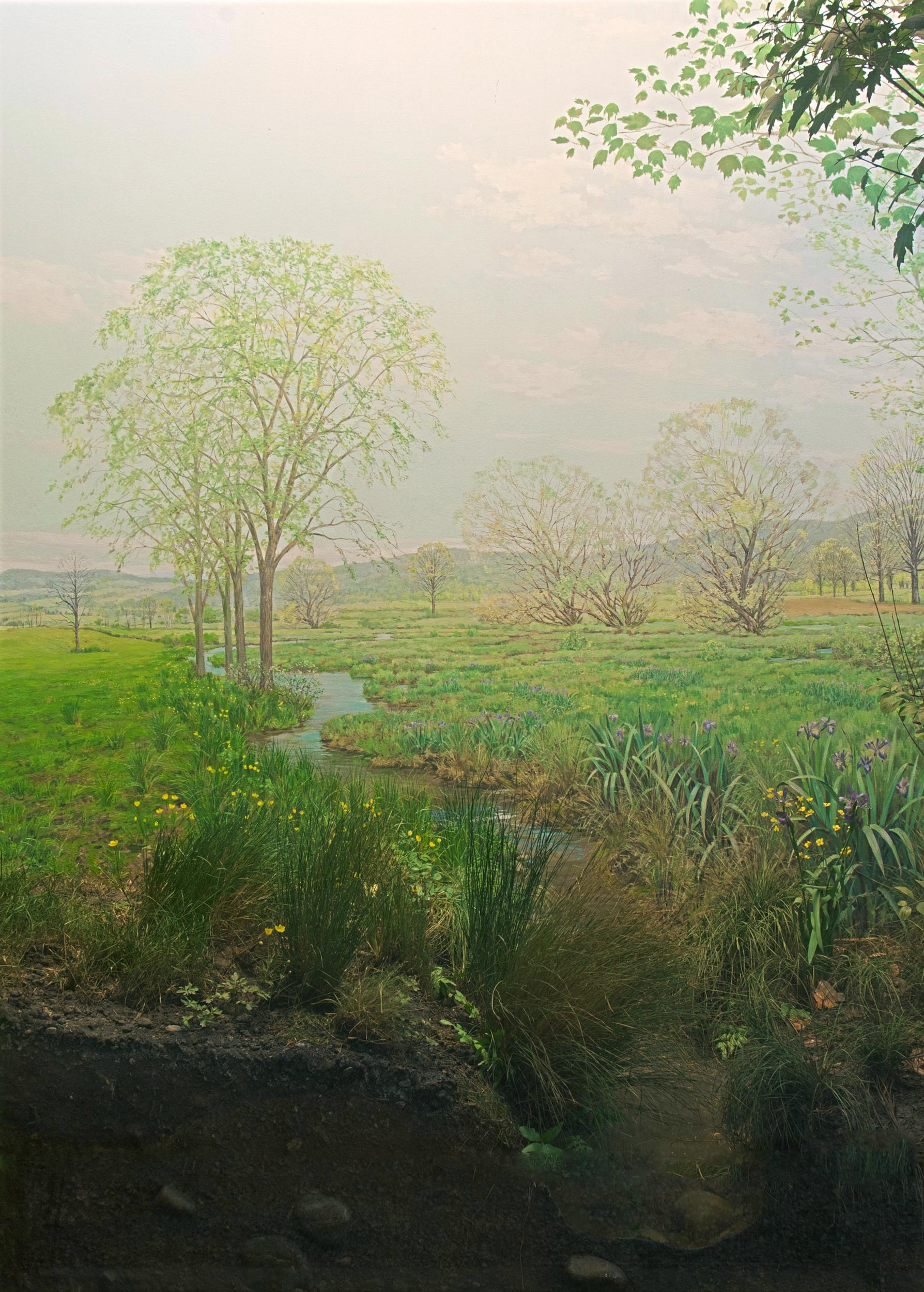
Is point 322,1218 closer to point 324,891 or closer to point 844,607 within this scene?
point 324,891

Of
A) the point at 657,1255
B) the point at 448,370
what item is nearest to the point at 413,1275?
the point at 657,1255

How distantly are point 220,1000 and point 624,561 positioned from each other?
3014 millimetres

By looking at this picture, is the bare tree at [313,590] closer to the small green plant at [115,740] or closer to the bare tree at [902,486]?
the small green plant at [115,740]

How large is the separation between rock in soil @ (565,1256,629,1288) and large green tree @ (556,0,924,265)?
4112 millimetres

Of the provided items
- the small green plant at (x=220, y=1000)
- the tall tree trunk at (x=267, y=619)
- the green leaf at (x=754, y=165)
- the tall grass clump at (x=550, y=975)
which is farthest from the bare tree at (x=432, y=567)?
the green leaf at (x=754, y=165)

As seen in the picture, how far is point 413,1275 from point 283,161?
4486mm

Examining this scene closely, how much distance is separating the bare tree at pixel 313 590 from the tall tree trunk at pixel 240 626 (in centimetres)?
21

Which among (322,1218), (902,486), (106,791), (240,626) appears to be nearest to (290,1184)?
(322,1218)

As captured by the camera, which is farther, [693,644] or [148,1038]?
[693,644]

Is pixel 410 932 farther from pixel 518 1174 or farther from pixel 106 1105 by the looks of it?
pixel 106 1105

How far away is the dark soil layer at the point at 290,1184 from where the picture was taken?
2355 mm

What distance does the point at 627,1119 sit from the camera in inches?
103

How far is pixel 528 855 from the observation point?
3.04 meters

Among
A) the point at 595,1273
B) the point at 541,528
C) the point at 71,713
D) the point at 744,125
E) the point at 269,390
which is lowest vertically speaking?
the point at 595,1273
